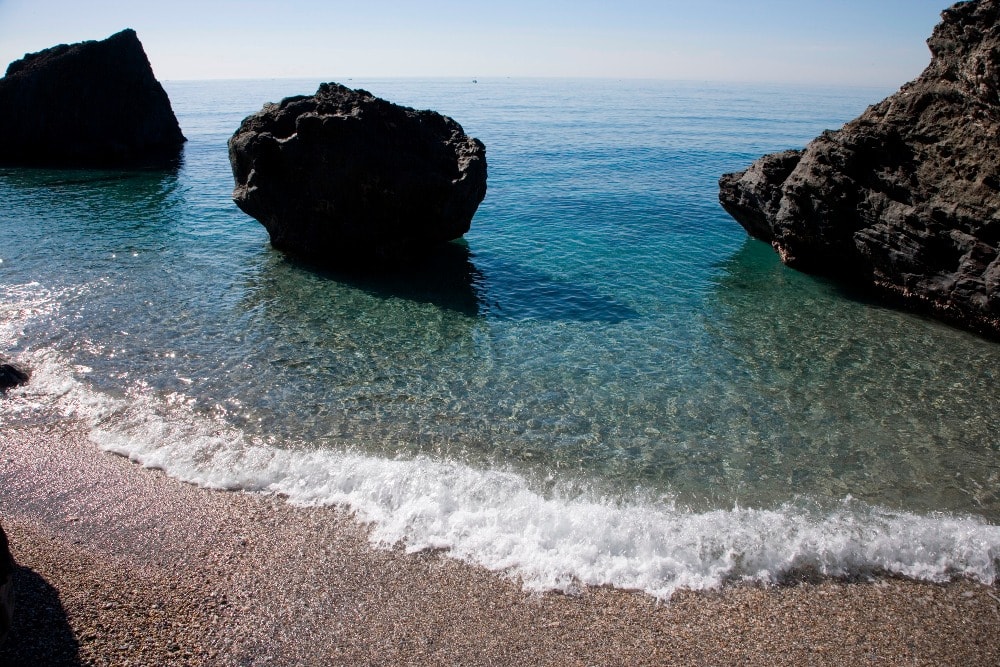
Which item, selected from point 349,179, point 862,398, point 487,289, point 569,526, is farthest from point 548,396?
point 349,179

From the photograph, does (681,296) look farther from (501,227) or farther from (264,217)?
(264,217)

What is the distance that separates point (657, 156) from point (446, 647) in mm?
46000

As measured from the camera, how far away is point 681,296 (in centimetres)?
2012

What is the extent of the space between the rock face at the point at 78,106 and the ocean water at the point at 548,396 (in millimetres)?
21227

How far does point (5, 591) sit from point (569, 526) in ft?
24.4

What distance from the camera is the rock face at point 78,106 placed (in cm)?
4219

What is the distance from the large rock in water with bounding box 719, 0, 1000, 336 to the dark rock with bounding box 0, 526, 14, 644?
69.2 feet

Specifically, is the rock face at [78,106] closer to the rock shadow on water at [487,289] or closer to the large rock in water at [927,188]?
the rock shadow on water at [487,289]

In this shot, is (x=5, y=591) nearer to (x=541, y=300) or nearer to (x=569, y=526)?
(x=569, y=526)

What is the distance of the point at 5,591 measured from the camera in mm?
6629

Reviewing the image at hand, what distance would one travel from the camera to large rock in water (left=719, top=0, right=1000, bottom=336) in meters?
16.2

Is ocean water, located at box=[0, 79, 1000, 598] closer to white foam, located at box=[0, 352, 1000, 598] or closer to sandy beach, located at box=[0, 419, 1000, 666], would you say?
white foam, located at box=[0, 352, 1000, 598]

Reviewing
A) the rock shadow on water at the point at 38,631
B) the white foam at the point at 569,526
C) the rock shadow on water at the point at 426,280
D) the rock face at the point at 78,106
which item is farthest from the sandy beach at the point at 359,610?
the rock face at the point at 78,106

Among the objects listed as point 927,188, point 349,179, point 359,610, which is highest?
point 927,188
